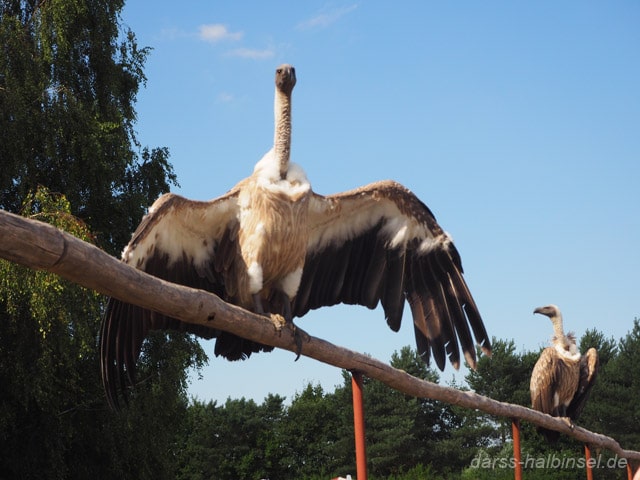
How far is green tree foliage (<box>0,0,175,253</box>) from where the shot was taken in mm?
12648

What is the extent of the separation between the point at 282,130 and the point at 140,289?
223 centimetres

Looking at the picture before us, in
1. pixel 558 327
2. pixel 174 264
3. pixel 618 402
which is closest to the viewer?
pixel 174 264

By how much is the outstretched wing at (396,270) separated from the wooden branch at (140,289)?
0.67 m

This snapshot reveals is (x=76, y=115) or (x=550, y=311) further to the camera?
(x=76, y=115)

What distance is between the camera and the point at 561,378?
1033cm

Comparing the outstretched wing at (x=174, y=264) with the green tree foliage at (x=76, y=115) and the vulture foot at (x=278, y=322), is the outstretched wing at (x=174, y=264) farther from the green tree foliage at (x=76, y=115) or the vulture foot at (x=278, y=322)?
the green tree foliage at (x=76, y=115)

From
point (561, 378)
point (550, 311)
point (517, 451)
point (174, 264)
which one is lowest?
point (517, 451)

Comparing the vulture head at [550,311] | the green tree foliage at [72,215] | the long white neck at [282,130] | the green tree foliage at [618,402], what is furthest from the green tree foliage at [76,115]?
the green tree foliage at [618,402]

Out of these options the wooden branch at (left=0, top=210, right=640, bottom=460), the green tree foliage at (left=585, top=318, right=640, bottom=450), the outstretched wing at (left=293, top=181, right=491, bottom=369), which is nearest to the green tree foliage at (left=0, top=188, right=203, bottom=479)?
the outstretched wing at (left=293, top=181, right=491, bottom=369)

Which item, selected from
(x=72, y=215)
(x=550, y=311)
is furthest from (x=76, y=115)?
(x=550, y=311)

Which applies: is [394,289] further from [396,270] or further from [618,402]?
[618,402]

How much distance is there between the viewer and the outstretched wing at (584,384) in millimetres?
10562

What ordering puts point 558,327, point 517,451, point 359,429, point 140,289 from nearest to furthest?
point 140,289 → point 359,429 → point 517,451 → point 558,327

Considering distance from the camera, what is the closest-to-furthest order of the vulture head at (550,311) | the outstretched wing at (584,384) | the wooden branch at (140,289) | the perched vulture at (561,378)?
1. the wooden branch at (140,289)
2. the perched vulture at (561,378)
3. the outstretched wing at (584,384)
4. the vulture head at (550,311)
